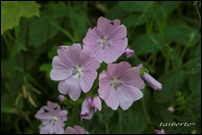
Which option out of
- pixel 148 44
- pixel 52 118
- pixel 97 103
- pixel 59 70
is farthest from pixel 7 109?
pixel 97 103

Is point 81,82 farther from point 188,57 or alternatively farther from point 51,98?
point 188,57

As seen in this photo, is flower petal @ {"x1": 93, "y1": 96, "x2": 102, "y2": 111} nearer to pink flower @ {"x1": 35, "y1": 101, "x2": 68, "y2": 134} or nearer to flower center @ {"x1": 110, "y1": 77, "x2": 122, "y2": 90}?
flower center @ {"x1": 110, "y1": 77, "x2": 122, "y2": 90}

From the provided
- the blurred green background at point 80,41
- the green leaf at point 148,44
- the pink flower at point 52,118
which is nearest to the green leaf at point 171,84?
the blurred green background at point 80,41

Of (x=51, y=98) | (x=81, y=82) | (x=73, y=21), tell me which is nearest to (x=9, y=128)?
(x=51, y=98)

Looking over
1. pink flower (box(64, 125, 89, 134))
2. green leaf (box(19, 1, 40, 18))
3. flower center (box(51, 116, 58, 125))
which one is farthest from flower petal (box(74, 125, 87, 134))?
green leaf (box(19, 1, 40, 18))

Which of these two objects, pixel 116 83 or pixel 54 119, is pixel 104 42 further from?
pixel 54 119
